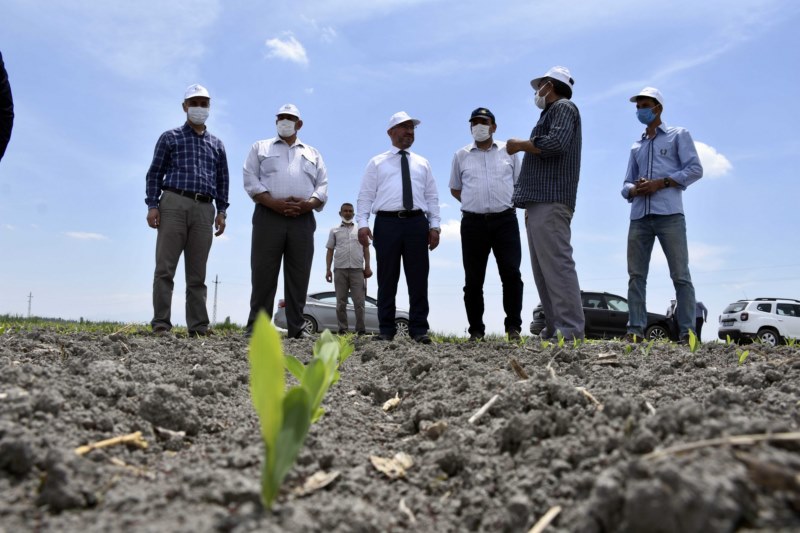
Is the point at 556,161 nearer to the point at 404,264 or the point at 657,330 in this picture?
the point at 404,264

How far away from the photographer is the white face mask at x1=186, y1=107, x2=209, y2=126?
5949 mm

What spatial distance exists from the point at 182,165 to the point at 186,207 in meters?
0.39

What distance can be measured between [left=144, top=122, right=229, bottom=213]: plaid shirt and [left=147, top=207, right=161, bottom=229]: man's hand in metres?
0.05

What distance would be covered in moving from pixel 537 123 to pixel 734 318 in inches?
590

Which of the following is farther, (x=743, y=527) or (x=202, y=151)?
(x=202, y=151)

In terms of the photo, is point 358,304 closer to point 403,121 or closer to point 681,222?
point 403,121

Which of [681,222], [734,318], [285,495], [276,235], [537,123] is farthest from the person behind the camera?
[734,318]

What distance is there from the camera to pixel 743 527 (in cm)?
109

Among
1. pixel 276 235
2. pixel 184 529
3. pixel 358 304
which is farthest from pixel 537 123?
pixel 358 304

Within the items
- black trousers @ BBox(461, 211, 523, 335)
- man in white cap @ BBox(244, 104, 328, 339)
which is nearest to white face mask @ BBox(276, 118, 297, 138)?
man in white cap @ BBox(244, 104, 328, 339)

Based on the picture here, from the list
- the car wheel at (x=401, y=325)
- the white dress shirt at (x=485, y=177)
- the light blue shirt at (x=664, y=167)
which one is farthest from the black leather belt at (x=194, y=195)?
the car wheel at (x=401, y=325)

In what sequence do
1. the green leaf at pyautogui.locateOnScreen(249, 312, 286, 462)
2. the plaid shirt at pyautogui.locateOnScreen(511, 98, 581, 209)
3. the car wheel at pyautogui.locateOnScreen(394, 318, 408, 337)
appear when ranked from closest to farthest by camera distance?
the green leaf at pyautogui.locateOnScreen(249, 312, 286, 462) < the plaid shirt at pyautogui.locateOnScreen(511, 98, 581, 209) < the car wheel at pyautogui.locateOnScreen(394, 318, 408, 337)

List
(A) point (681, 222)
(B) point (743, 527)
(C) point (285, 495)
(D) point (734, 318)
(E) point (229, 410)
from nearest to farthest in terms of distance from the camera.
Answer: (B) point (743, 527)
(C) point (285, 495)
(E) point (229, 410)
(A) point (681, 222)
(D) point (734, 318)

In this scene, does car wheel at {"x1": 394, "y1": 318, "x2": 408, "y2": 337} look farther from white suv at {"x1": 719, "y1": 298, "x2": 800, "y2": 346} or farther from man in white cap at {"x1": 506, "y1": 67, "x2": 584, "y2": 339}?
white suv at {"x1": 719, "y1": 298, "x2": 800, "y2": 346}
